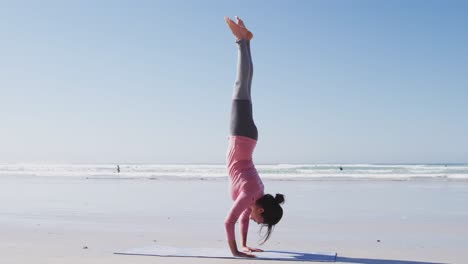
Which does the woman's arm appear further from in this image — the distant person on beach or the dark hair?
the dark hair

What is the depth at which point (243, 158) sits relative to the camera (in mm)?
5672

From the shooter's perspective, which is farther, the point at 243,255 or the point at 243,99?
the point at 243,99

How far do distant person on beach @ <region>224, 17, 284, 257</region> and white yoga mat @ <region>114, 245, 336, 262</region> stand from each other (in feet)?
0.64

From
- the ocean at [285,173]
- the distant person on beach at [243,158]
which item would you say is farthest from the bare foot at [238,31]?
the ocean at [285,173]

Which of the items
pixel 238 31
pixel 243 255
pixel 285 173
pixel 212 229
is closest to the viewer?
pixel 243 255

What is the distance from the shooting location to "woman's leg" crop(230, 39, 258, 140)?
5535 millimetres

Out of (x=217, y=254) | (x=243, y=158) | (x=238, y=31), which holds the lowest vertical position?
(x=217, y=254)

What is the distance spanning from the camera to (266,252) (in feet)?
19.2

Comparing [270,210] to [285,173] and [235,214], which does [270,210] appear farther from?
[285,173]

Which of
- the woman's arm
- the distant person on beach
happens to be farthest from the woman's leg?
the woman's arm

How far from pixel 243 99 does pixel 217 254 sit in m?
1.66

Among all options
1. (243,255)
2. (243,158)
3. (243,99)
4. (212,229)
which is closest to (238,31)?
(243,99)

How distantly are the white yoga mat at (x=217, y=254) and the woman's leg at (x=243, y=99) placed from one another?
1.27 metres

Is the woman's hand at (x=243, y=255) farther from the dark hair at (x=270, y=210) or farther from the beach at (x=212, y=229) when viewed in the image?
the dark hair at (x=270, y=210)
